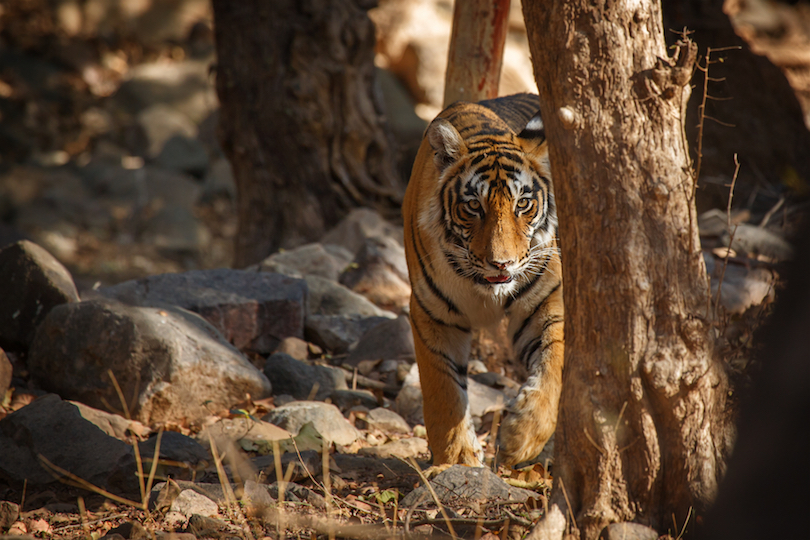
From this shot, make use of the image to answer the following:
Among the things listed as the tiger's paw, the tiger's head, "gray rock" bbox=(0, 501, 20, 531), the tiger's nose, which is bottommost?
"gray rock" bbox=(0, 501, 20, 531)

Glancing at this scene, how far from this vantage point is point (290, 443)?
3.15 metres

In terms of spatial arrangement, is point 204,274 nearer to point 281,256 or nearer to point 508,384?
point 281,256

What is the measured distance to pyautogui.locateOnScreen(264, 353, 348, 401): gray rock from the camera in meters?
3.99

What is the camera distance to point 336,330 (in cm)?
474

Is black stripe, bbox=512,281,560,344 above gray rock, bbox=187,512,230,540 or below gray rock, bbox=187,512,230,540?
above

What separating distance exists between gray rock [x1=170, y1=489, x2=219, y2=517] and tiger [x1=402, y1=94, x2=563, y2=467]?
975 millimetres

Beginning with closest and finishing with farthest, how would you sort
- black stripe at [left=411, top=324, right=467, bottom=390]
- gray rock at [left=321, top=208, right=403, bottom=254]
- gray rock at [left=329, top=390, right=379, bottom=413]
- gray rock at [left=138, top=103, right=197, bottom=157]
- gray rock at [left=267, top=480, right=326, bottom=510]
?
gray rock at [left=267, top=480, right=326, bottom=510]
black stripe at [left=411, top=324, right=467, bottom=390]
gray rock at [left=329, top=390, right=379, bottom=413]
gray rock at [left=321, top=208, right=403, bottom=254]
gray rock at [left=138, top=103, right=197, bottom=157]

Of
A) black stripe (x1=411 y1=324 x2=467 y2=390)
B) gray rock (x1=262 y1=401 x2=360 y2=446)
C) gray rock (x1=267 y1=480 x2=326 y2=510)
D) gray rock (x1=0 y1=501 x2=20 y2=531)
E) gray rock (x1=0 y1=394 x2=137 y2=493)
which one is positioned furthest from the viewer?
gray rock (x1=262 y1=401 x2=360 y2=446)

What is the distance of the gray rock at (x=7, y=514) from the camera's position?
2.48 m

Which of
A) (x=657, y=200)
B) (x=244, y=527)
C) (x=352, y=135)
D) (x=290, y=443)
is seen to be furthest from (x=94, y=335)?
(x=352, y=135)

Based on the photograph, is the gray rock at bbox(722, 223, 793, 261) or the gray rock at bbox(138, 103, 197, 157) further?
the gray rock at bbox(138, 103, 197, 157)

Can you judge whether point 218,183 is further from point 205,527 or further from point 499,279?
point 205,527

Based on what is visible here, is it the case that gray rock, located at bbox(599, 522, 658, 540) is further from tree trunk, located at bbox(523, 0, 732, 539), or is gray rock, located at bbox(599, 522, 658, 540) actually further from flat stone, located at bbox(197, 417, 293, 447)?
flat stone, located at bbox(197, 417, 293, 447)

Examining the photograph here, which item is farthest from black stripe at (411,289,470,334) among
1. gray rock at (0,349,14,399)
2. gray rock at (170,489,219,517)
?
gray rock at (0,349,14,399)
